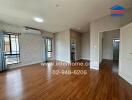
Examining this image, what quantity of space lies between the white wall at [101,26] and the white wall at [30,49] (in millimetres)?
4201

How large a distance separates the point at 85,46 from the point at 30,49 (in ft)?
16.7

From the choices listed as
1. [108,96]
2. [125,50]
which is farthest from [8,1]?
[125,50]

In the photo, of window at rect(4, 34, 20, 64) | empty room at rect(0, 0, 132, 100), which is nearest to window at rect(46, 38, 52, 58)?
empty room at rect(0, 0, 132, 100)

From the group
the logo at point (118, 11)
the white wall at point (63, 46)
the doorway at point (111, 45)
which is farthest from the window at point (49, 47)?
the logo at point (118, 11)

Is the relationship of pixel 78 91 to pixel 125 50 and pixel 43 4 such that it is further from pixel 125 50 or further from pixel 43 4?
pixel 43 4

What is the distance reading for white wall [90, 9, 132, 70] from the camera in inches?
145

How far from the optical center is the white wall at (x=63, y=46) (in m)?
6.98

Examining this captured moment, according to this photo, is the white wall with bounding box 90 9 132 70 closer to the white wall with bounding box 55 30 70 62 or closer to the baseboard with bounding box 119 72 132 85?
the baseboard with bounding box 119 72 132 85

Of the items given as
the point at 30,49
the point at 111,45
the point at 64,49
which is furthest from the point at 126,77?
the point at 30,49

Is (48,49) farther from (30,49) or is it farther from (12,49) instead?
(12,49)

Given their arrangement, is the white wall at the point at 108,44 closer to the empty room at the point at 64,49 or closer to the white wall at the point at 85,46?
the empty room at the point at 64,49

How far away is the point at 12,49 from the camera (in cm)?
539

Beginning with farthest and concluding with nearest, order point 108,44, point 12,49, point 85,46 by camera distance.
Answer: point 85,46
point 108,44
point 12,49

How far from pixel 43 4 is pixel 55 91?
287cm
